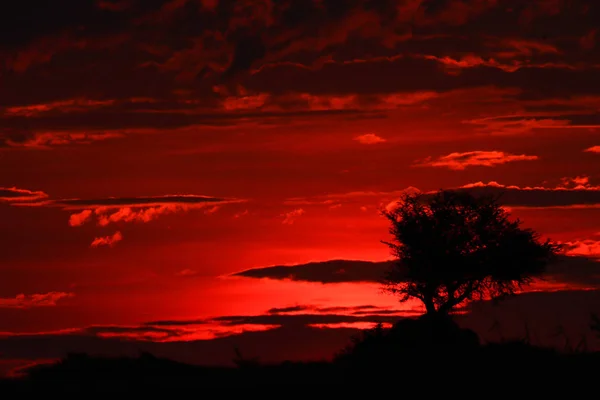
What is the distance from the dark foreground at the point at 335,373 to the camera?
86.3ft

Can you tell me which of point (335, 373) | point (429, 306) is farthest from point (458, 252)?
point (335, 373)

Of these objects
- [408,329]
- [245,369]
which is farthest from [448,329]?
[245,369]

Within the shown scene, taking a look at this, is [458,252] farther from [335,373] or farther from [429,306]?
[335,373]

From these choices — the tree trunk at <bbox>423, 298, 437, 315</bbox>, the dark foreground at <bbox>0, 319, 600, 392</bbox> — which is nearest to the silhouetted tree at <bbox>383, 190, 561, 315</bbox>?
the tree trunk at <bbox>423, 298, 437, 315</bbox>

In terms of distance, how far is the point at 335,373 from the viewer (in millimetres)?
28672

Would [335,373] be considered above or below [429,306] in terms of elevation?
below

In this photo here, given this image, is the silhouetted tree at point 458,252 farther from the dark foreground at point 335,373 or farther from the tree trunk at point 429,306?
the dark foreground at point 335,373

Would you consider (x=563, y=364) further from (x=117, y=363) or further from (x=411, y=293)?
(x=411, y=293)

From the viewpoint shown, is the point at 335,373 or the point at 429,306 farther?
the point at 429,306

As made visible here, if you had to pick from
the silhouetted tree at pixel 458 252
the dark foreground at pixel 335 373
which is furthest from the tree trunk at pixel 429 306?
the dark foreground at pixel 335 373

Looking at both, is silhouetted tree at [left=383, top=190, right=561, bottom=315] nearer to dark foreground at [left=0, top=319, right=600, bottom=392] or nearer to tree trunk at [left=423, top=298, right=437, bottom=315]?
tree trunk at [left=423, top=298, right=437, bottom=315]

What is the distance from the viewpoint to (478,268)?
6353 centimetres

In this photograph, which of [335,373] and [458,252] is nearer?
[335,373]

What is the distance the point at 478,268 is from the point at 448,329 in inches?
290
